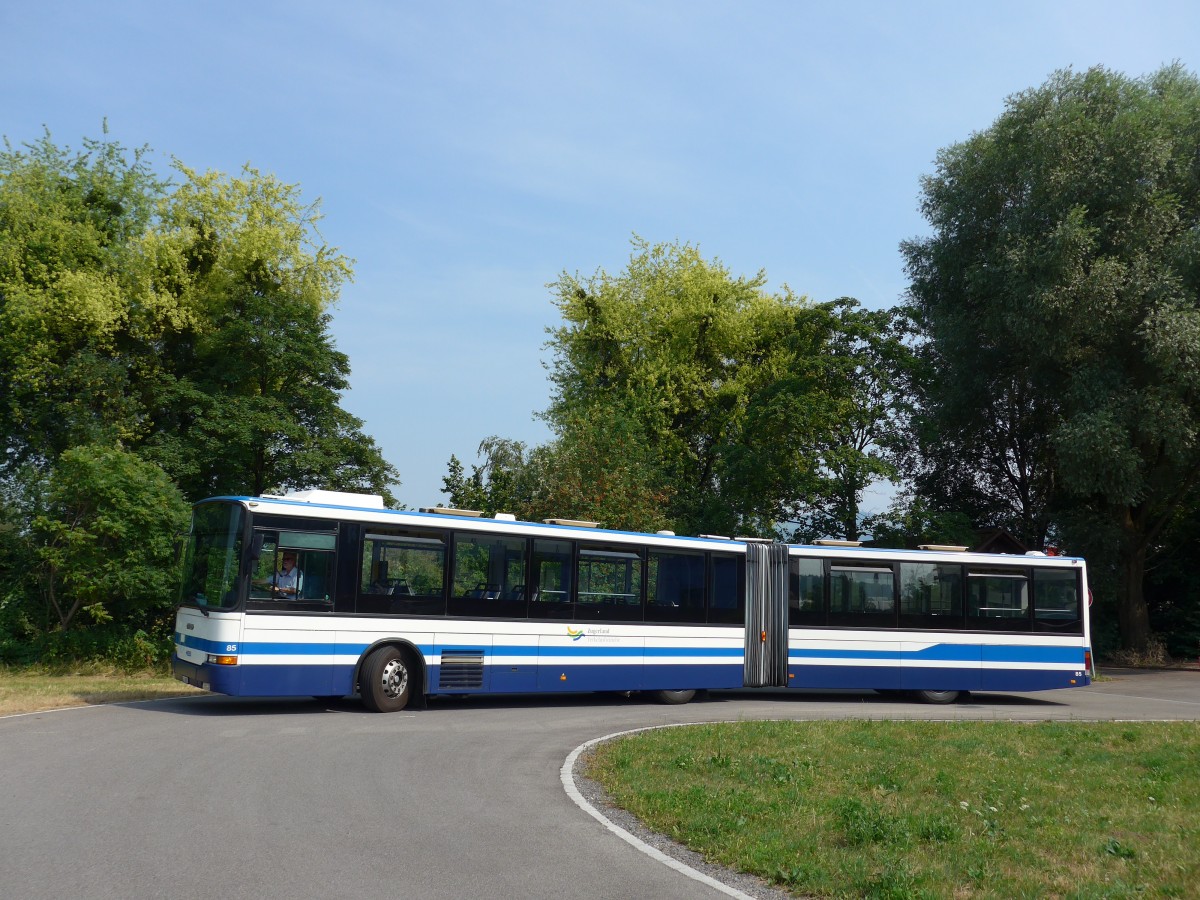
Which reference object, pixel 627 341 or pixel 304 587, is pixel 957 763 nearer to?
pixel 304 587

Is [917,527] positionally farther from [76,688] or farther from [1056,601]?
[76,688]

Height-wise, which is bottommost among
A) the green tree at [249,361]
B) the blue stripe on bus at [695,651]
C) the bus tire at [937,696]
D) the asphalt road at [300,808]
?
the asphalt road at [300,808]

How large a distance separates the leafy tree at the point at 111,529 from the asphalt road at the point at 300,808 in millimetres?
7696

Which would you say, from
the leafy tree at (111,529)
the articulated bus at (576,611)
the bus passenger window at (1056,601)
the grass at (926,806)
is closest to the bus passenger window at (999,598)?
the articulated bus at (576,611)

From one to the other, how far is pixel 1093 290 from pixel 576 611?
19.5m

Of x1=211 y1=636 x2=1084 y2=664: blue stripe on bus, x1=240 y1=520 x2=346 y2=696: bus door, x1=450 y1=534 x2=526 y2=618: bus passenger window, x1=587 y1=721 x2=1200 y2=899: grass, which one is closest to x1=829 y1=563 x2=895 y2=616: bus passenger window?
x1=211 y1=636 x2=1084 y2=664: blue stripe on bus

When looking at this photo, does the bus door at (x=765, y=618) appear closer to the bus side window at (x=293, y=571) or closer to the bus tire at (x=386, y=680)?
the bus tire at (x=386, y=680)

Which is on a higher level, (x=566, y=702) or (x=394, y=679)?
(x=394, y=679)

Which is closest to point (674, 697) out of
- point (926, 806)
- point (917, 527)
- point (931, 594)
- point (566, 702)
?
point (566, 702)

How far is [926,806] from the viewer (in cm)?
977

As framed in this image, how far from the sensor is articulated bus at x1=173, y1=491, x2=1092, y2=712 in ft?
53.3

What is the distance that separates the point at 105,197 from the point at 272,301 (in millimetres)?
7973

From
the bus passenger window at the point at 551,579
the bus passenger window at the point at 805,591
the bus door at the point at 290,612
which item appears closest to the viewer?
the bus door at the point at 290,612

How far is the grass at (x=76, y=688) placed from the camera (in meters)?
17.2
